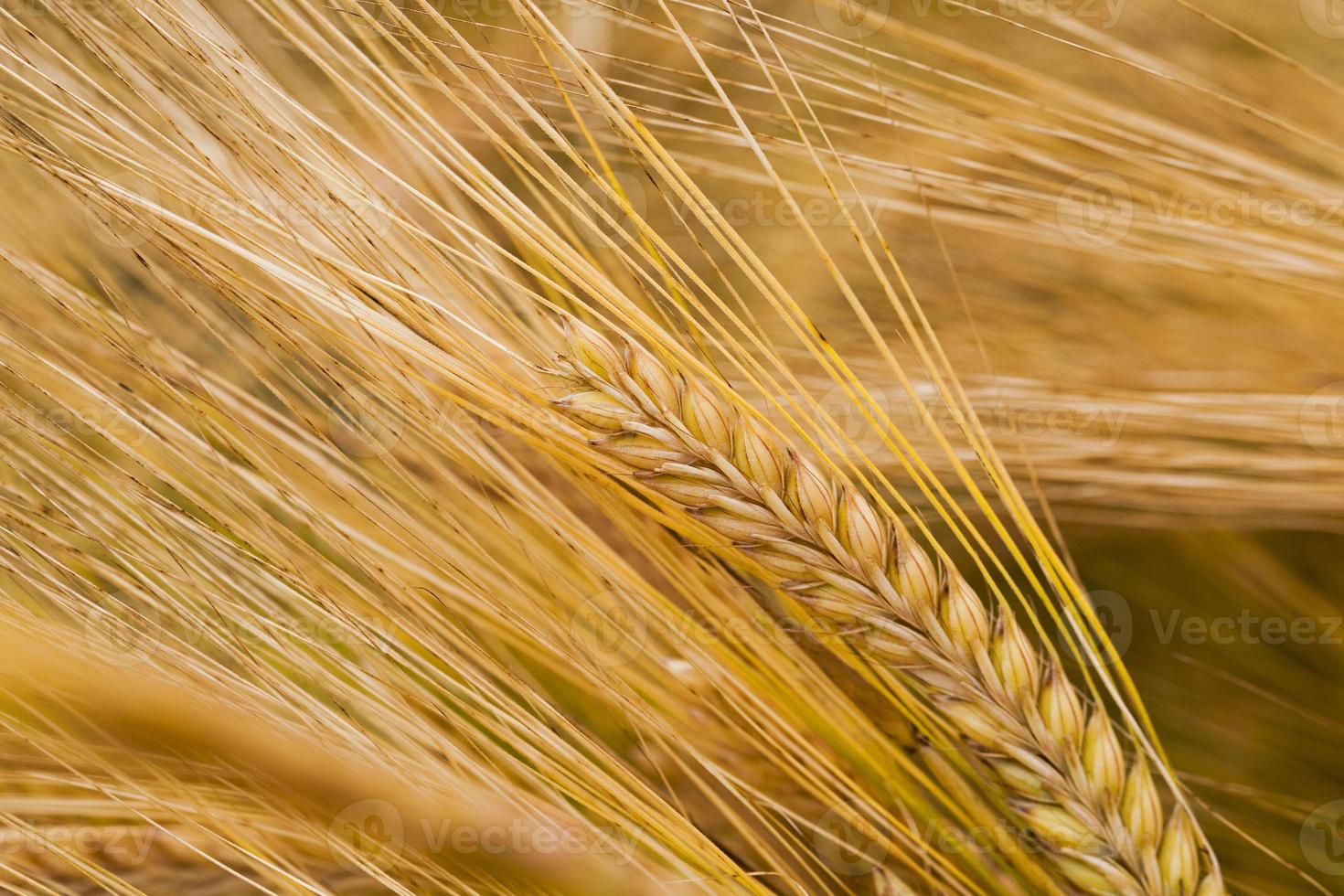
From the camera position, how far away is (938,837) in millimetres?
642

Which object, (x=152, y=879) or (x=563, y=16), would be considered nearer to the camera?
(x=152, y=879)

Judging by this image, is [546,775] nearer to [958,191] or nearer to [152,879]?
[152,879]

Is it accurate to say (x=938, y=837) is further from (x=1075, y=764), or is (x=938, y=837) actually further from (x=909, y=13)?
(x=909, y=13)

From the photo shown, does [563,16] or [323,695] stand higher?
[563,16]

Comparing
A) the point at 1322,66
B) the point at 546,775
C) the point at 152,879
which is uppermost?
the point at 1322,66

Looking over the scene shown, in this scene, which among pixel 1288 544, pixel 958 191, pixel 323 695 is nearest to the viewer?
pixel 323 695

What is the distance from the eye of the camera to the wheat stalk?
51cm

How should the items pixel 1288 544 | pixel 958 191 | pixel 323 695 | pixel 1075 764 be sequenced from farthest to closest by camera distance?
pixel 1288 544 → pixel 958 191 → pixel 323 695 → pixel 1075 764

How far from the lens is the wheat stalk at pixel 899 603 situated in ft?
1.68

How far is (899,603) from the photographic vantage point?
0.54m

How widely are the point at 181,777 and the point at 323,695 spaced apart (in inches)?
5.1

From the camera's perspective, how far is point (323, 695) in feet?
2.24

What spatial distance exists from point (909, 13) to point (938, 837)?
81cm

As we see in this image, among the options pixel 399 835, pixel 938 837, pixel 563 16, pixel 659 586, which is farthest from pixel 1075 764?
pixel 563 16
